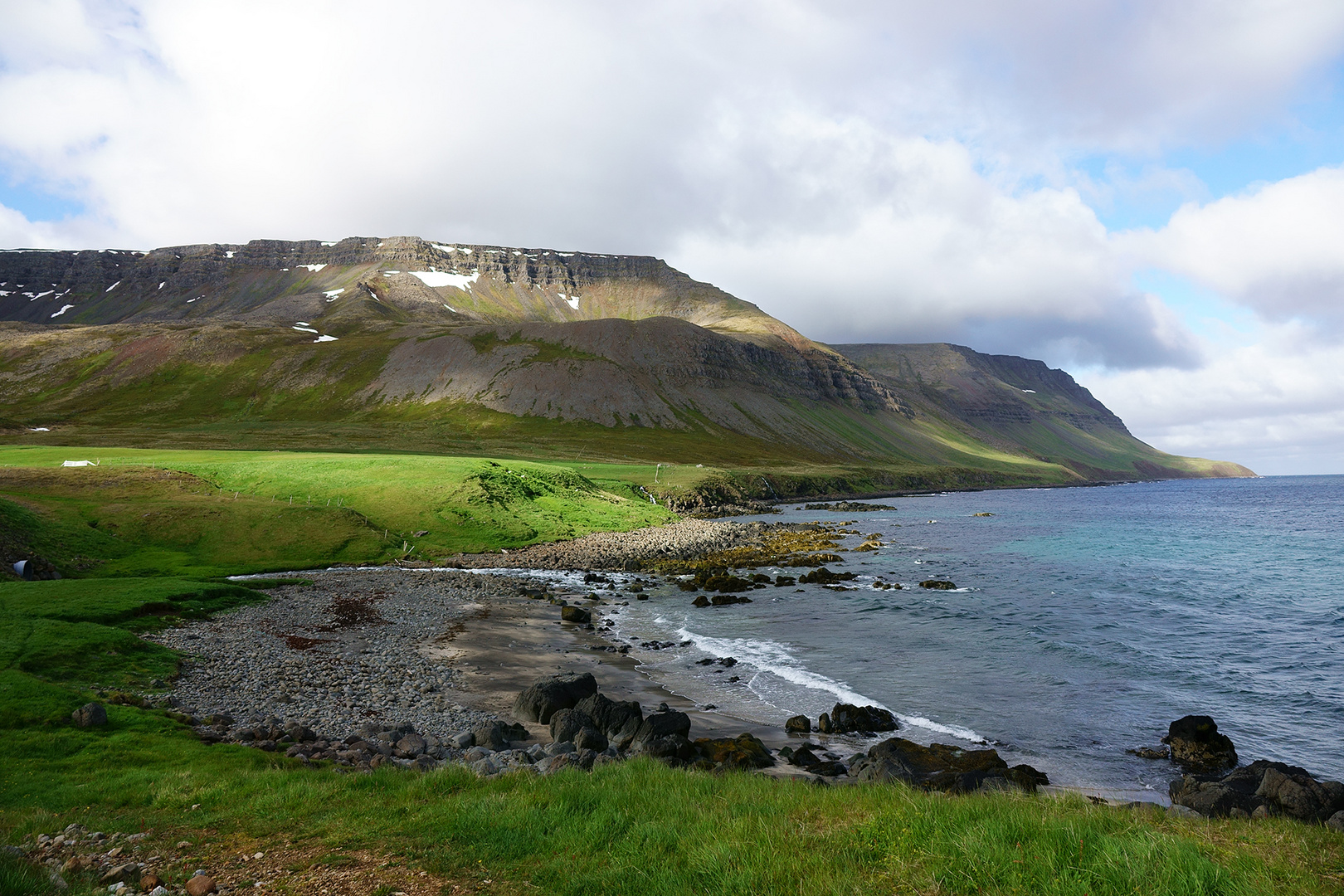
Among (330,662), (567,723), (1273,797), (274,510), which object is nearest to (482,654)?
(330,662)

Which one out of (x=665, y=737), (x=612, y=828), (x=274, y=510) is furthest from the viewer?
(x=274, y=510)

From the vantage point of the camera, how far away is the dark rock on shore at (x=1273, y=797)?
15.0 metres

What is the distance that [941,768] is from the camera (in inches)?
734

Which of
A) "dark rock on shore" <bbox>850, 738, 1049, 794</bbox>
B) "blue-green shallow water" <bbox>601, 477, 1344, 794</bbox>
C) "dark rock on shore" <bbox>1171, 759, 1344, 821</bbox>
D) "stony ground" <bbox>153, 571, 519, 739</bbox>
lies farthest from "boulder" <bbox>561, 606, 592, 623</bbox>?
"dark rock on shore" <bbox>1171, 759, 1344, 821</bbox>

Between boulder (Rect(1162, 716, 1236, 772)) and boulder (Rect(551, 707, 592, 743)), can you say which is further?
boulder (Rect(551, 707, 592, 743))

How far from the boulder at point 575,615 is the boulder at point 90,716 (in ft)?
79.9

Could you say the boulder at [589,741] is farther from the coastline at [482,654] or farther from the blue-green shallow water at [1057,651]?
the blue-green shallow water at [1057,651]

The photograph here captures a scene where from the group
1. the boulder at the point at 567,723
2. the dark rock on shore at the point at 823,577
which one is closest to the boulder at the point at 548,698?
the boulder at the point at 567,723

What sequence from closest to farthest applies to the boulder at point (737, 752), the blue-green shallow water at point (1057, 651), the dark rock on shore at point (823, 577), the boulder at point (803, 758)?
the boulder at point (737, 752) → the boulder at point (803, 758) → the blue-green shallow water at point (1057, 651) → the dark rock on shore at point (823, 577)

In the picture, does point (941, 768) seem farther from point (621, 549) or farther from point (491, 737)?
point (621, 549)

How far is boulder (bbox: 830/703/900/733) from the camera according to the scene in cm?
2281

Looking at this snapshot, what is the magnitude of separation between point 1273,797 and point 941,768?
7378mm

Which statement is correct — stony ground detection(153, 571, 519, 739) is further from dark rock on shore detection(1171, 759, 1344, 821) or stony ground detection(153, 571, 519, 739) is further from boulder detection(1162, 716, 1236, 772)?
boulder detection(1162, 716, 1236, 772)

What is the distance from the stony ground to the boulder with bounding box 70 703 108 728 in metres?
3.47
